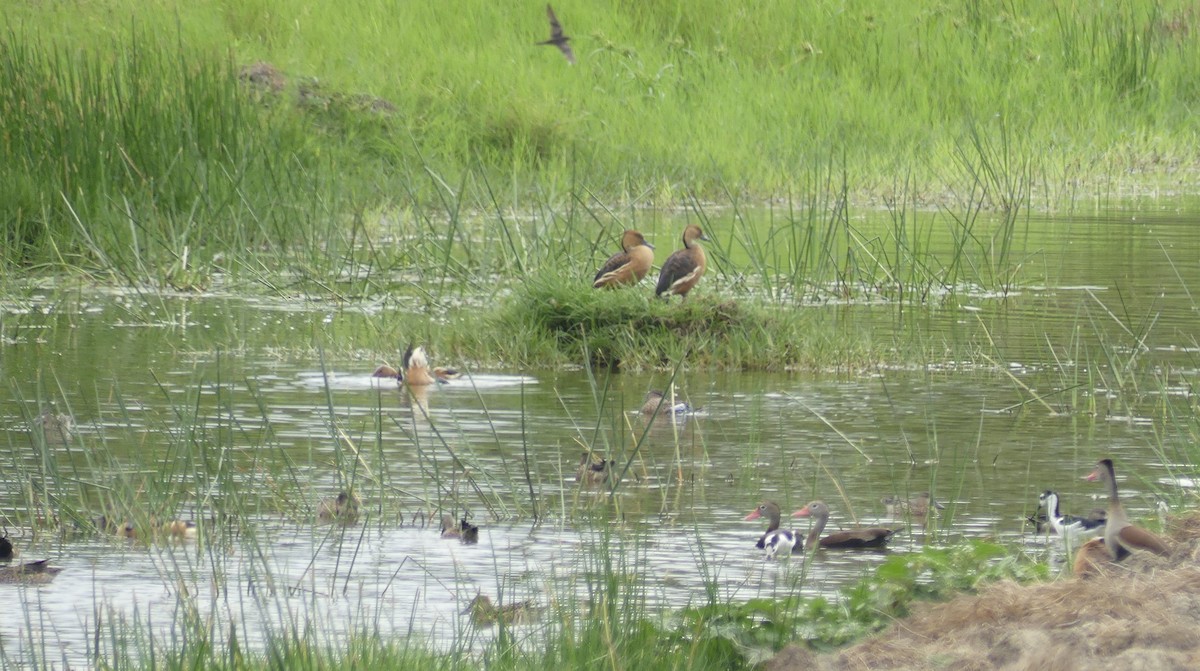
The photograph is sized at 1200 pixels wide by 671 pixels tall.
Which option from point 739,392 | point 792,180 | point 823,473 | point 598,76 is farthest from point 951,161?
point 823,473

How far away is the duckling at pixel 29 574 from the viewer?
17.9 feet

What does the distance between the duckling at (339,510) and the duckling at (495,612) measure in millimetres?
1174

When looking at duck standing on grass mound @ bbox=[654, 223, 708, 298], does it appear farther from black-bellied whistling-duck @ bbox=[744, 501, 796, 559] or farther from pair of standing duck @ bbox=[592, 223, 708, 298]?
black-bellied whistling-duck @ bbox=[744, 501, 796, 559]

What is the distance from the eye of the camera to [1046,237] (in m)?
15.6

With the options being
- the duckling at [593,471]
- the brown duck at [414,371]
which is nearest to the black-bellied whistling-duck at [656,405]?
the brown duck at [414,371]

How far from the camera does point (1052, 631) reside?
4.21m

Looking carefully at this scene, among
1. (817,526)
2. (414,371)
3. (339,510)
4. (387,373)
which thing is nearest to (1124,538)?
(817,526)

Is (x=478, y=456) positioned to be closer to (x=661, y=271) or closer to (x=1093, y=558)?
(x=1093, y=558)

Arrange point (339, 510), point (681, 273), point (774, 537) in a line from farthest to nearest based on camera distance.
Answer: point (681, 273) < point (339, 510) < point (774, 537)

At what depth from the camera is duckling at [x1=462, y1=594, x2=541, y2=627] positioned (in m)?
4.85

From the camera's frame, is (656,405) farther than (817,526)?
Yes

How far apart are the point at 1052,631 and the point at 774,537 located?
5.45 feet

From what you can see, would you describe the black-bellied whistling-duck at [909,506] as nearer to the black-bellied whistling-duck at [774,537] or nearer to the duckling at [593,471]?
the black-bellied whistling-duck at [774,537]

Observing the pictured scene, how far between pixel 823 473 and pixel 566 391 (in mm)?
2056
